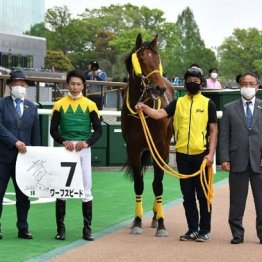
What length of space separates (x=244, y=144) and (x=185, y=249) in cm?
137

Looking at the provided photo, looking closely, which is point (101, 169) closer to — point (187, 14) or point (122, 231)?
point (122, 231)

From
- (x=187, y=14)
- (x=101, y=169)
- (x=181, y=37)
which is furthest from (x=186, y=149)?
(x=187, y=14)

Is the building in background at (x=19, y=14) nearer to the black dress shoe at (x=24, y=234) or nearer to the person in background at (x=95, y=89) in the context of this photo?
the person in background at (x=95, y=89)

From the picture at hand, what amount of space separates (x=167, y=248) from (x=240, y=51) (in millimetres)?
91318

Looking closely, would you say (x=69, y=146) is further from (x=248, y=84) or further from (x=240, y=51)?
(x=240, y=51)

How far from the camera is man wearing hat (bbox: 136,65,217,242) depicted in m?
A: 7.94

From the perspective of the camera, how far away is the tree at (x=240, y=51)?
314 feet

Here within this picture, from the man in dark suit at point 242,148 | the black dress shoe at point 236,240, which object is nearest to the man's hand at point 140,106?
the man in dark suit at point 242,148

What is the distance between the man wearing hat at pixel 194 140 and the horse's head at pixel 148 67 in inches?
11.1

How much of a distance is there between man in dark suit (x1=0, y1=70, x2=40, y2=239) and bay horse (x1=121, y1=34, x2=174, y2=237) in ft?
4.33

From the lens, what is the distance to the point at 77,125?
7961mm

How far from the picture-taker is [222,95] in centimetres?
1652

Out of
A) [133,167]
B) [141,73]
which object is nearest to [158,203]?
[133,167]

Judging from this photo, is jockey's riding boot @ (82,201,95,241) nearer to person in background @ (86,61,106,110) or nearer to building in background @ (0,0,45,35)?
person in background @ (86,61,106,110)
